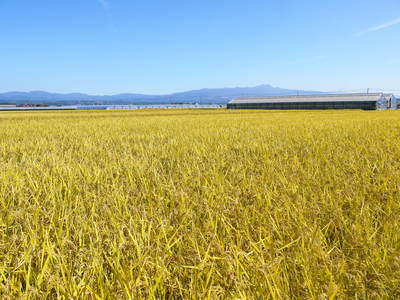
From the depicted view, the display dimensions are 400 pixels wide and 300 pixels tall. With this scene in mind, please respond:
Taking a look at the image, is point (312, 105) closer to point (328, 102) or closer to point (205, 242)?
point (328, 102)

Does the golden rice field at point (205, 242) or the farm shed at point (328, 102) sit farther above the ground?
the farm shed at point (328, 102)

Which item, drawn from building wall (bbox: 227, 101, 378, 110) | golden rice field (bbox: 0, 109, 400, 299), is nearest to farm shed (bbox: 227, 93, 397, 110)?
building wall (bbox: 227, 101, 378, 110)

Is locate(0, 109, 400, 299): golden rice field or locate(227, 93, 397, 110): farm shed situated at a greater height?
locate(227, 93, 397, 110): farm shed

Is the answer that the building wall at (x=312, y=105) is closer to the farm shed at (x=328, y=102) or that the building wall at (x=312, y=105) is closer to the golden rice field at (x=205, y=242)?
the farm shed at (x=328, y=102)

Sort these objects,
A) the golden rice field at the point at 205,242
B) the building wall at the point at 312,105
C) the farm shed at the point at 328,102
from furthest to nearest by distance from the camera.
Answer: the farm shed at the point at 328,102, the building wall at the point at 312,105, the golden rice field at the point at 205,242

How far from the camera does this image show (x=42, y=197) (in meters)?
2.89

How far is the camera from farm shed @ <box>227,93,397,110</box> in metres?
53.4

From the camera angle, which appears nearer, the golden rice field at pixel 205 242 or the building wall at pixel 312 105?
the golden rice field at pixel 205 242

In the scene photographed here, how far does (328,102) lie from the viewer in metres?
57.9

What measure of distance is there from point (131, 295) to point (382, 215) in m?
1.94

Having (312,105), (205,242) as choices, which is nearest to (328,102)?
(312,105)

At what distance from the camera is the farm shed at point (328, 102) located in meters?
53.4

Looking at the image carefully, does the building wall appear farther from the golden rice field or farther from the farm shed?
the golden rice field

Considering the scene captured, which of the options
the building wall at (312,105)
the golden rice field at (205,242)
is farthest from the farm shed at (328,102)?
the golden rice field at (205,242)
